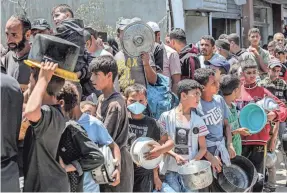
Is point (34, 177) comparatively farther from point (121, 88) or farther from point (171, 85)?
point (171, 85)

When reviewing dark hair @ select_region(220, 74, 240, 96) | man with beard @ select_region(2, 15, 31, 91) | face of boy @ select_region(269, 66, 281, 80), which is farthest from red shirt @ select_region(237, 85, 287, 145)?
man with beard @ select_region(2, 15, 31, 91)

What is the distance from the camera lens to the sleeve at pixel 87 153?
3213 mm

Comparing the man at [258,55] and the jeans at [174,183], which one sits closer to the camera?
the jeans at [174,183]

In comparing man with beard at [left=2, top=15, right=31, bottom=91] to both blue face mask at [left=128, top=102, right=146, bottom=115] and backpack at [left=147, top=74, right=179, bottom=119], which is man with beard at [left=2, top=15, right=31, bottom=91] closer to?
blue face mask at [left=128, top=102, right=146, bottom=115]

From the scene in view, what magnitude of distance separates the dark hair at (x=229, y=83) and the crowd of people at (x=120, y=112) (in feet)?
0.05

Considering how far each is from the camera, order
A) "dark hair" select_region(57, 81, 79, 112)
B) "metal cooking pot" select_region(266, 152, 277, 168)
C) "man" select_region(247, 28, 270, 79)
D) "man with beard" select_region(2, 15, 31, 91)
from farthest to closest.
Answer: "man" select_region(247, 28, 270, 79) → "metal cooking pot" select_region(266, 152, 277, 168) → "man with beard" select_region(2, 15, 31, 91) → "dark hair" select_region(57, 81, 79, 112)

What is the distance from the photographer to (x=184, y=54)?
642 centimetres

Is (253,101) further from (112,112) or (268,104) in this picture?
(112,112)

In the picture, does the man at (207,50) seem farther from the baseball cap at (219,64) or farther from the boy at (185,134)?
the boy at (185,134)

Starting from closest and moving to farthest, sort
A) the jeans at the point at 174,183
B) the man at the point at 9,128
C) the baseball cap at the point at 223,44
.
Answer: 1. the man at the point at 9,128
2. the jeans at the point at 174,183
3. the baseball cap at the point at 223,44

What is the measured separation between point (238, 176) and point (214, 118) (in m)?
0.65

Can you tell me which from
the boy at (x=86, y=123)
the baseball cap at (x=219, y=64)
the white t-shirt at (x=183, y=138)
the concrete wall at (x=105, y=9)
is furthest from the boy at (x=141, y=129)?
the concrete wall at (x=105, y=9)

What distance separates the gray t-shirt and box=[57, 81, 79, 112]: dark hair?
181 centimetres

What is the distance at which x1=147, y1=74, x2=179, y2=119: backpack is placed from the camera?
17.6ft
